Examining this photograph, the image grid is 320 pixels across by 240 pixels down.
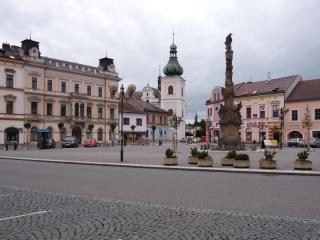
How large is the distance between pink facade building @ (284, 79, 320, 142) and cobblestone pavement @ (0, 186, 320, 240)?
56246mm

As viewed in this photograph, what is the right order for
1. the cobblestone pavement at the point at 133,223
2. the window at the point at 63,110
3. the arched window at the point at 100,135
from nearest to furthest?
the cobblestone pavement at the point at 133,223
the window at the point at 63,110
the arched window at the point at 100,135

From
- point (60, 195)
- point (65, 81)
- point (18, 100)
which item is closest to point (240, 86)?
point (65, 81)

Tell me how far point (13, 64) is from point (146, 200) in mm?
55339

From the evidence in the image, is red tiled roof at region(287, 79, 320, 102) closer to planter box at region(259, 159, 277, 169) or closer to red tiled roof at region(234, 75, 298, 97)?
Answer: red tiled roof at region(234, 75, 298, 97)

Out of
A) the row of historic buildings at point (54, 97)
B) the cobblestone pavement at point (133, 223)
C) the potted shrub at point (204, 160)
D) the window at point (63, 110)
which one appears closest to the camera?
the cobblestone pavement at point (133, 223)

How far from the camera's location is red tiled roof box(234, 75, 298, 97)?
67.0 metres

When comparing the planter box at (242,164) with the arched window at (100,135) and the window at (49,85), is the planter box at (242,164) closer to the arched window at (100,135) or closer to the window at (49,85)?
the window at (49,85)

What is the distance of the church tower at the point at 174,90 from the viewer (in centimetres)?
10594

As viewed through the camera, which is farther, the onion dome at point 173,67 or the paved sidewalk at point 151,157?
the onion dome at point 173,67

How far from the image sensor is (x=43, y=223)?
779 cm

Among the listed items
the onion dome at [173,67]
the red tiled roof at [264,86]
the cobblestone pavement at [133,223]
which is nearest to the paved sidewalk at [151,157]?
the cobblestone pavement at [133,223]

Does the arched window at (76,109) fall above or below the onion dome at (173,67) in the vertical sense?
below

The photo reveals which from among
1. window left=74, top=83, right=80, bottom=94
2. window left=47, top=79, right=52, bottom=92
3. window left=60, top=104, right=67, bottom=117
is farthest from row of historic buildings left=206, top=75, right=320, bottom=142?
window left=47, top=79, right=52, bottom=92

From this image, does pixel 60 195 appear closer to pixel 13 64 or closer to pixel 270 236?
pixel 270 236
